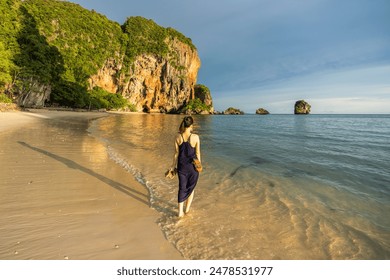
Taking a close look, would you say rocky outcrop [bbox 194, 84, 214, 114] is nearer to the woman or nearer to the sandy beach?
the sandy beach

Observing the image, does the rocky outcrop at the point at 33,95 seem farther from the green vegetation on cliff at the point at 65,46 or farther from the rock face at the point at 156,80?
the rock face at the point at 156,80

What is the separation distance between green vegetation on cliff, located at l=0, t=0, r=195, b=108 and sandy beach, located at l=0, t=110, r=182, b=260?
4113cm

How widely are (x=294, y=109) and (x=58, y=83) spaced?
536ft

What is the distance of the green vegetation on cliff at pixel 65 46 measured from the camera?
44188 mm

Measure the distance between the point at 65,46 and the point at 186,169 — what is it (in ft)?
262

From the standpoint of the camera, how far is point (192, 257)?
3.50 metres

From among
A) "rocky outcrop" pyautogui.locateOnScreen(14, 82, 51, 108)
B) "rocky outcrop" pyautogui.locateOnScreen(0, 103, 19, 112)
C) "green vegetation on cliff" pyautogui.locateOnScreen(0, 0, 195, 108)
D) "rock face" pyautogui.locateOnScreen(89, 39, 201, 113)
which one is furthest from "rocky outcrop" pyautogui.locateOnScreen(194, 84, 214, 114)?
"rocky outcrop" pyautogui.locateOnScreen(0, 103, 19, 112)

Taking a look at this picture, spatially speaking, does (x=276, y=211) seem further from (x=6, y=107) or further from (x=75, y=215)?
(x=6, y=107)

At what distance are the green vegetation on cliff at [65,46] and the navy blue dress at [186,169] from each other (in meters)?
45.2

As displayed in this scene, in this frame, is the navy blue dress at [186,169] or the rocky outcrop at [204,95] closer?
the navy blue dress at [186,169]

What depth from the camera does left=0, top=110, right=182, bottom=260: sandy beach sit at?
11.1 feet

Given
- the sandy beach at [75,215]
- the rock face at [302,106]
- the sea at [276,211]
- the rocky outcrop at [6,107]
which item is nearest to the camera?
the sandy beach at [75,215]

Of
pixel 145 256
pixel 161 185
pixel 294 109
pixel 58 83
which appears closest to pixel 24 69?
pixel 58 83

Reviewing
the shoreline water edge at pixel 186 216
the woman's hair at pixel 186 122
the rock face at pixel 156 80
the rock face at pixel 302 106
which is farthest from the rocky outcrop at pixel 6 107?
the rock face at pixel 302 106
